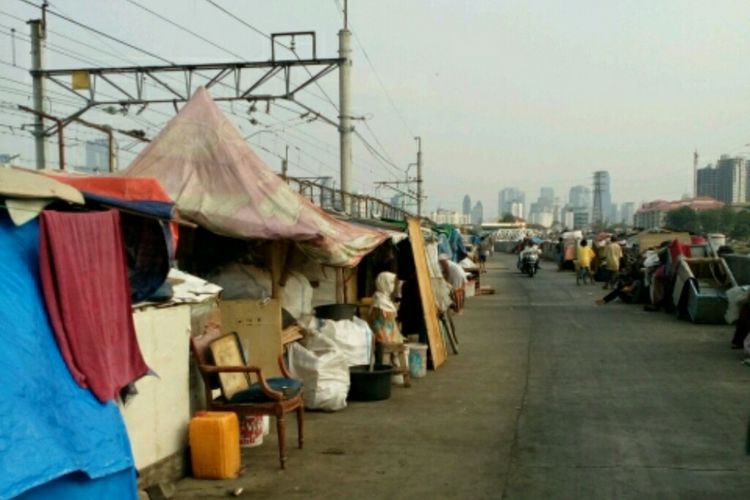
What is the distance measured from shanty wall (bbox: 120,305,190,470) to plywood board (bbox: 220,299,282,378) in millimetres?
2179

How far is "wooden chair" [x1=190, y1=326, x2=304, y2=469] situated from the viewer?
23.4 ft

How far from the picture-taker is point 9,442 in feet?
12.9

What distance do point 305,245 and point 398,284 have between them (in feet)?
12.9

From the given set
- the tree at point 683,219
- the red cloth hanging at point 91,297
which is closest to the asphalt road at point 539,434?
the red cloth hanging at point 91,297

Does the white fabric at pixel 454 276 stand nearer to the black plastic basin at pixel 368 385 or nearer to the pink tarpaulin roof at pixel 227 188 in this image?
the pink tarpaulin roof at pixel 227 188

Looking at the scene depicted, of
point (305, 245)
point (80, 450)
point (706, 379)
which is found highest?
point (305, 245)

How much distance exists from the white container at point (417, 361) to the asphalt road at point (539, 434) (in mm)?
394

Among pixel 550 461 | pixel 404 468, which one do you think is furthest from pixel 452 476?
pixel 550 461

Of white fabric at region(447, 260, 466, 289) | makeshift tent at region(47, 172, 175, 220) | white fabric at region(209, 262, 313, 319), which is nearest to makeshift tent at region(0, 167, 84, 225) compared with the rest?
makeshift tent at region(47, 172, 175, 220)

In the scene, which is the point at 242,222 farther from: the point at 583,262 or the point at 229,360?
the point at 583,262

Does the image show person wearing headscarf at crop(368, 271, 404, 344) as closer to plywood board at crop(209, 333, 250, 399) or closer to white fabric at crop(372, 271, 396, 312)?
white fabric at crop(372, 271, 396, 312)

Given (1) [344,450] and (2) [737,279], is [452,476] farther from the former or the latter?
(2) [737,279]

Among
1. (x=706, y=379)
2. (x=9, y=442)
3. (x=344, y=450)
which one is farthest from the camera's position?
(x=706, y=379)

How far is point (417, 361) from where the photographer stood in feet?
39.4
